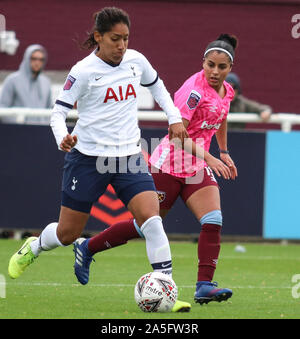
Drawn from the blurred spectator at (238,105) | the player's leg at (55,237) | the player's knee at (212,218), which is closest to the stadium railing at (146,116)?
the blurred spectator at (238,105)

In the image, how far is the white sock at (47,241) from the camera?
845cm

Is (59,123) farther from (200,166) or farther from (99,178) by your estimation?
(200,166)

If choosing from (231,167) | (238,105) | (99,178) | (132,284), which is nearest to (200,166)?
(231,167)

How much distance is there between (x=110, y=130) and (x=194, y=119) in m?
0.93

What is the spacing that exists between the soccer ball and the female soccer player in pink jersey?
65 cm

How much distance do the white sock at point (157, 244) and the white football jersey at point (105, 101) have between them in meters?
0.61

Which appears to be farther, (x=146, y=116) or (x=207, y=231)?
(x=146, y=116)

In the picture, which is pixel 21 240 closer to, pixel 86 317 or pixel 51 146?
pixel 51 146

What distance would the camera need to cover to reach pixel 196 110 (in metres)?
8.57

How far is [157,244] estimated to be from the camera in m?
7.82

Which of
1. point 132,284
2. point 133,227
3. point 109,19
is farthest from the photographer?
point 132,284
